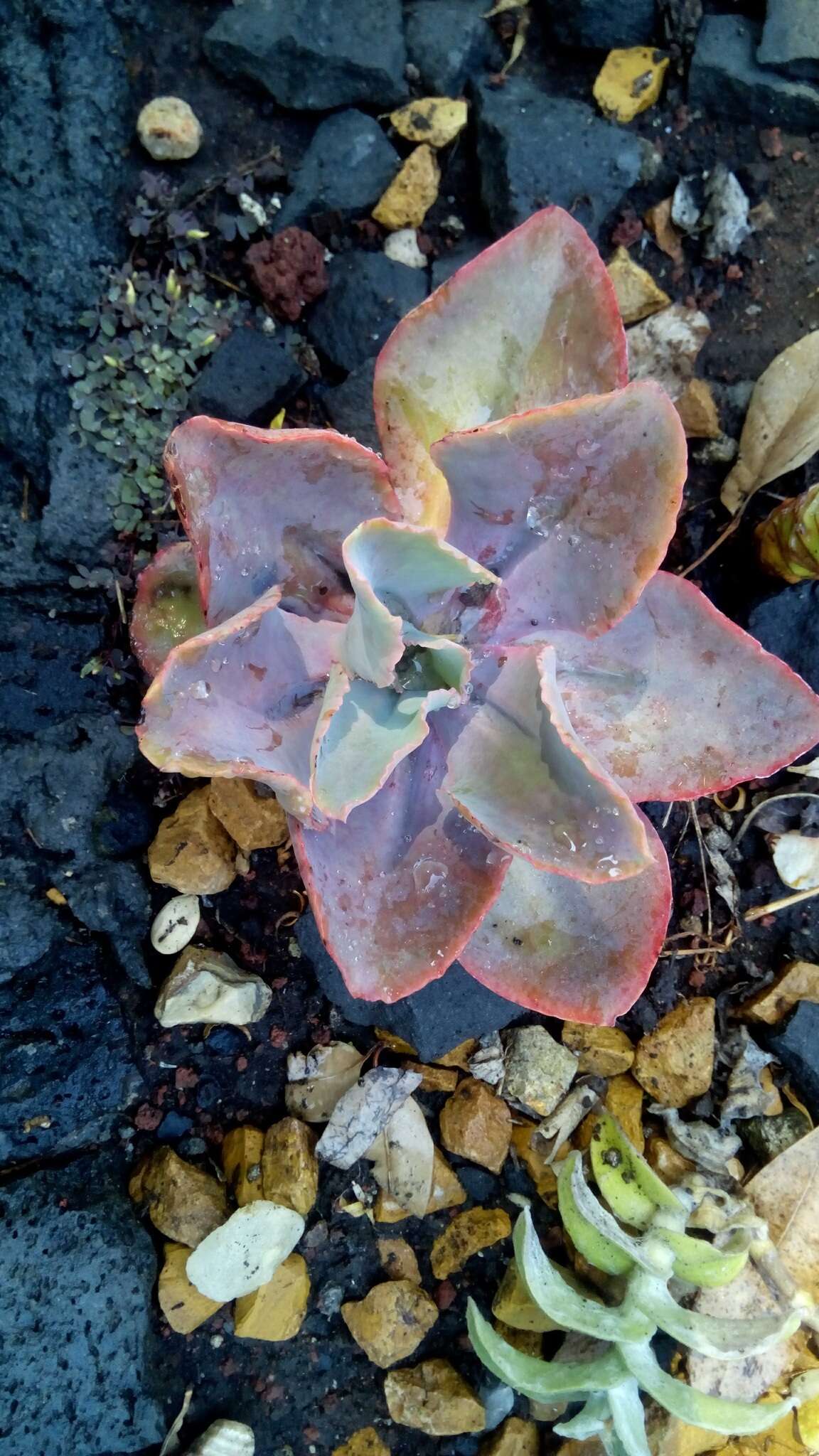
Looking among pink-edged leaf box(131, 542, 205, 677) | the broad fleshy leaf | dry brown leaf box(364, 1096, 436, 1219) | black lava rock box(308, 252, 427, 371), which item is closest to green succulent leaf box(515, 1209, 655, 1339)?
dry brown leaf box(364, 1096, 436, 1219)

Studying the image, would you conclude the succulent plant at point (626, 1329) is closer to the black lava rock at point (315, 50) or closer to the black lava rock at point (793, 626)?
the black lava rock at point (793, 626)

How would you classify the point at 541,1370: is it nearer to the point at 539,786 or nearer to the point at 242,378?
the point at 539,786

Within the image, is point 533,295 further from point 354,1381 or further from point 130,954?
point 354,1381

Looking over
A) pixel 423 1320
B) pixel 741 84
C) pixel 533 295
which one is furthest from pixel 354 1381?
pixel 741 84

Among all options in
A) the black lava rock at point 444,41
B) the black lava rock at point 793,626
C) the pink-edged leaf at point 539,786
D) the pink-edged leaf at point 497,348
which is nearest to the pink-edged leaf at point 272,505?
the pink-edged leaf at point 497,348

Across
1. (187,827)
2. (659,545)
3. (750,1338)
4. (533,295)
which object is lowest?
(750,1338)

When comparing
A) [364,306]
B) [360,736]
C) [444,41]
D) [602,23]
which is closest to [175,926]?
[360,736]
